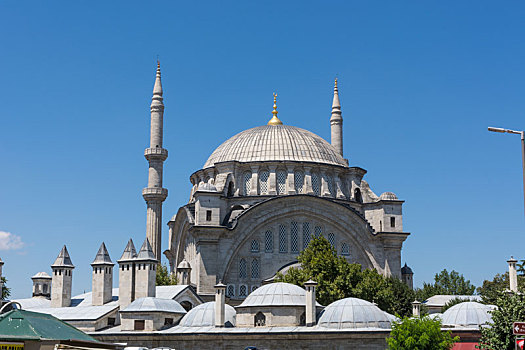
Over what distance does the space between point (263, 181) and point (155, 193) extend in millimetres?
7202

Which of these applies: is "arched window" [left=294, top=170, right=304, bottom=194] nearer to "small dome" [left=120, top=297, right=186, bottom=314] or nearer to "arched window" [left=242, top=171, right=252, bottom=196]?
"arched window" [left=242, top=171, right=252, bottom=196]

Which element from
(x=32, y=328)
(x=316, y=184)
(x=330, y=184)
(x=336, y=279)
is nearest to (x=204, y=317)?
(x=336, y=279)

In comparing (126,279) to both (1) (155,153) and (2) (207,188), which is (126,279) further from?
(1) (155,153)

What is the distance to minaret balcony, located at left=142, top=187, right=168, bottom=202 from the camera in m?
50.7

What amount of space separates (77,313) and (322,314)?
13.6 meters

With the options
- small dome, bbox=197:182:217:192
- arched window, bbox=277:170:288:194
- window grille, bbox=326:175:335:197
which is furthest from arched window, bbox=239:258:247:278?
window grille, bbox=326:175:335:197

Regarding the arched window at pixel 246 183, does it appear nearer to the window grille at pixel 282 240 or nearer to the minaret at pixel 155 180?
the window grille at pixel 282 240

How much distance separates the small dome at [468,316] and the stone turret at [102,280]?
1803 cm

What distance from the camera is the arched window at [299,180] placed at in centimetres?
5093

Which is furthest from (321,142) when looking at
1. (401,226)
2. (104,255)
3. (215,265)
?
(104,255)

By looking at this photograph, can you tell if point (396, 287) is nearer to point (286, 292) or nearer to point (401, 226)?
point (401, 226)

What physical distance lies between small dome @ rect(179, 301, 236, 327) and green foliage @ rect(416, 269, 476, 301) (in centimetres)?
2087

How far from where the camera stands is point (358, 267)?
1662 inches

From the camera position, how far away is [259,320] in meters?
35.0
